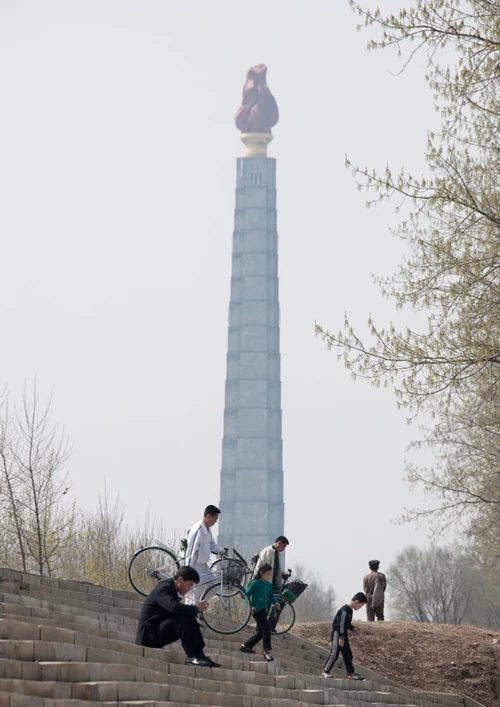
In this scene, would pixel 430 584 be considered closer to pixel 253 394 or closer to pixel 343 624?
pixel 343 624

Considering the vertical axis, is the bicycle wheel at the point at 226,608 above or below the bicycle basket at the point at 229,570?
below

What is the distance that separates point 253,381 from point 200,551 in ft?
454

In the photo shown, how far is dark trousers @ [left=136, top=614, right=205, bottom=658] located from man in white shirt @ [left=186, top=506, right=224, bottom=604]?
320 cm

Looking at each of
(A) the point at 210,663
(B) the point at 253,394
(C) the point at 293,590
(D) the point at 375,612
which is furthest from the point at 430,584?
(B) the point at 253,394

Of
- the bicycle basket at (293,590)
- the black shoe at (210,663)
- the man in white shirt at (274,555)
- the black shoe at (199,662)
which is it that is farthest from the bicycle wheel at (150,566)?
the black shoe at (199,662)

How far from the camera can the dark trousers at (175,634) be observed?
13195 mm

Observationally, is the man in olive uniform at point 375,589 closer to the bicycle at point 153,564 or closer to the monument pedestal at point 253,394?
the bicycle at point 153,564

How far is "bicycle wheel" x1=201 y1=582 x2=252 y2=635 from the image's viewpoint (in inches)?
675

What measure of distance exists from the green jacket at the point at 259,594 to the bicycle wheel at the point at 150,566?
52.3 inches

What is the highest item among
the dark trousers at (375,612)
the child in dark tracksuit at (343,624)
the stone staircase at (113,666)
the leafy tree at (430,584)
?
the leafy tree at (430,584)

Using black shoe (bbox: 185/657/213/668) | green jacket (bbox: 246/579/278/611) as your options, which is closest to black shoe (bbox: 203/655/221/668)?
black shoe (bbox: 185/657/213/668)

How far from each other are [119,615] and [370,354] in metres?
4.50

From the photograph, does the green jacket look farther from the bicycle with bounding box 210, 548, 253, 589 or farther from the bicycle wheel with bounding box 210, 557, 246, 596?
the bicycle wheel with bounding box 210, 557, 246, 596

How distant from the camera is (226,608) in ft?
57.4
